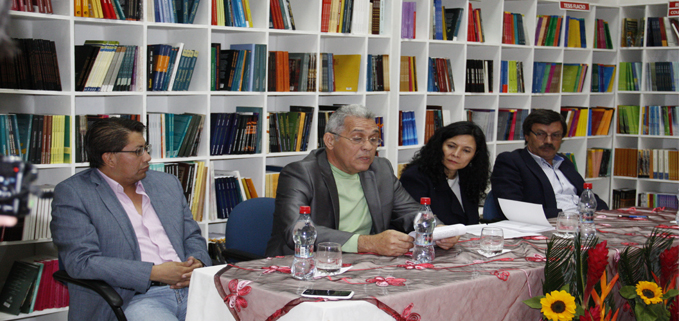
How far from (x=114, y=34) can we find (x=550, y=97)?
157 inches

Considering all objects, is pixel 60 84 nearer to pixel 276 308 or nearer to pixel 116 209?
pixel 116 209

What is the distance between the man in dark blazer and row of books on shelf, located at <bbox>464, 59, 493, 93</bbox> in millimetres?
1221

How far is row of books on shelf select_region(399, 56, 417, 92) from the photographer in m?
4.70

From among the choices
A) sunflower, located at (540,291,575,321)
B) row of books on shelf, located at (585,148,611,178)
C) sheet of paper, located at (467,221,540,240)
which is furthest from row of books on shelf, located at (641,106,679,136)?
sunflower, located at (540,291,575,321)

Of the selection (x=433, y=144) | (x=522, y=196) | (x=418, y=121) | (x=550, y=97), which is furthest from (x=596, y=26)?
(x=433, y=144)

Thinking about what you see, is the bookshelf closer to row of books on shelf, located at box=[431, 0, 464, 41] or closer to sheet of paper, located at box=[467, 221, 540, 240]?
row of books on shelf, located at box=[431, 0, 464, 41]

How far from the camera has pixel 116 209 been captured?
255 centimetres

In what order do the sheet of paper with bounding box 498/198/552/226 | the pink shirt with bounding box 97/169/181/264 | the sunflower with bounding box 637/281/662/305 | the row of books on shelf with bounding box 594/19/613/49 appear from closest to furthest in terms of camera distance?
1. the sunflower with bounding box 637/281/662/305
2. the pink shirt with bounding box 97/169/181/264
3. the sheet of paper with bounding box 498/198/552/226
4. the row of books on shelf with bounding box 594/19/613/49

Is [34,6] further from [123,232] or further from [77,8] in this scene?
[123,232]

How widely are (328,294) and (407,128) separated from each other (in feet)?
10.6

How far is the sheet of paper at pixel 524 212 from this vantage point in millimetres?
2918

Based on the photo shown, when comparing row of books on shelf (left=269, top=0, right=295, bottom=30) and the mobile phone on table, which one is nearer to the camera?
the mobile phone on table

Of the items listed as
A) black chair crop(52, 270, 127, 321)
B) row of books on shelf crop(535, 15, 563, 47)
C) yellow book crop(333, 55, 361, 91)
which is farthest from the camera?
row of books on shelf crop(535, 15, 563, 47)

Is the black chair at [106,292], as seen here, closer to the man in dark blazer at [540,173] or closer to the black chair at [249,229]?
the black chair at [249,229]
